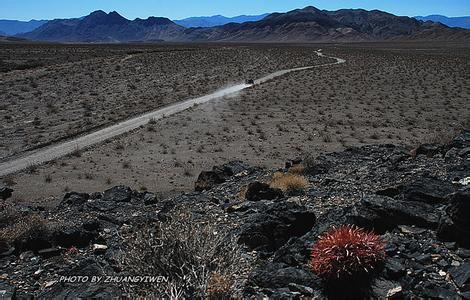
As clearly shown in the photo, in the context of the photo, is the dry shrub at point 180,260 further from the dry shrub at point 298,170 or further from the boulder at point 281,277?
the dry shrub at point 298,170

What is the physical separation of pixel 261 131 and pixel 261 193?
15125mm

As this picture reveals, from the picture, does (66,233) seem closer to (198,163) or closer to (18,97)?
(198,163)

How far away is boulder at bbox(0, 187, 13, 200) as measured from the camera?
51.9 feet

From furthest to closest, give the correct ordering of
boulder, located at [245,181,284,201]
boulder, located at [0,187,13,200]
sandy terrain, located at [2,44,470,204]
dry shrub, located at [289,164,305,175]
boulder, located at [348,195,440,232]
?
sandy terrain, located at [2,44,470,204], boulder, located at [0,187,13,200], dry shrub, located at [289,164,305,175], boulder, located at [245,181,284,201], boulder, located at [348,195,440,232]

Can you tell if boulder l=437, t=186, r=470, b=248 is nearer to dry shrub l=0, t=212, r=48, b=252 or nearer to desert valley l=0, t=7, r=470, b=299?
desert valley l=0, t=7, r=470, b=299

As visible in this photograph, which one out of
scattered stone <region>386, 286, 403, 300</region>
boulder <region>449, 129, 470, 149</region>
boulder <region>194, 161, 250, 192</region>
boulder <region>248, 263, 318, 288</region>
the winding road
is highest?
scattered stone <region>386, 286, 403, 300</region>

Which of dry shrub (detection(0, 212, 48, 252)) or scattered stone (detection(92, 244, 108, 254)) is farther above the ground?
dry shrub (detection(0, 212, 48, 252))

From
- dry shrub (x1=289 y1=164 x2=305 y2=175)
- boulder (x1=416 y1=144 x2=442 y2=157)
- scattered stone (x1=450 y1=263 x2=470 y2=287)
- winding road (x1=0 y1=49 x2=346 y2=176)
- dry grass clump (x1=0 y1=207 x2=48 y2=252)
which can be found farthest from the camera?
winding road (x1=0 y1=49 x2=346 y2=176)

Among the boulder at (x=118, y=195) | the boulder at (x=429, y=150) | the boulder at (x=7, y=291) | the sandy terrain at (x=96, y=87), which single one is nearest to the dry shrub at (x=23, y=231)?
the boulder at (x=7, y=291)

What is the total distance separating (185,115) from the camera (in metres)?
31.2

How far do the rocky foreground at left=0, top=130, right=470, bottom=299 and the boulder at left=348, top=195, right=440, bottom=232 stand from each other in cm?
2

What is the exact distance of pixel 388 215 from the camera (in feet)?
23.7

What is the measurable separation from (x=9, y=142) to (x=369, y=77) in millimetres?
38565

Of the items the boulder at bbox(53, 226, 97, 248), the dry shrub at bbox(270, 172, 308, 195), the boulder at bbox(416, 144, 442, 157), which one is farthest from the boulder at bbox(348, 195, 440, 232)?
the boulder at bbox(416, 144, 442, 157)
